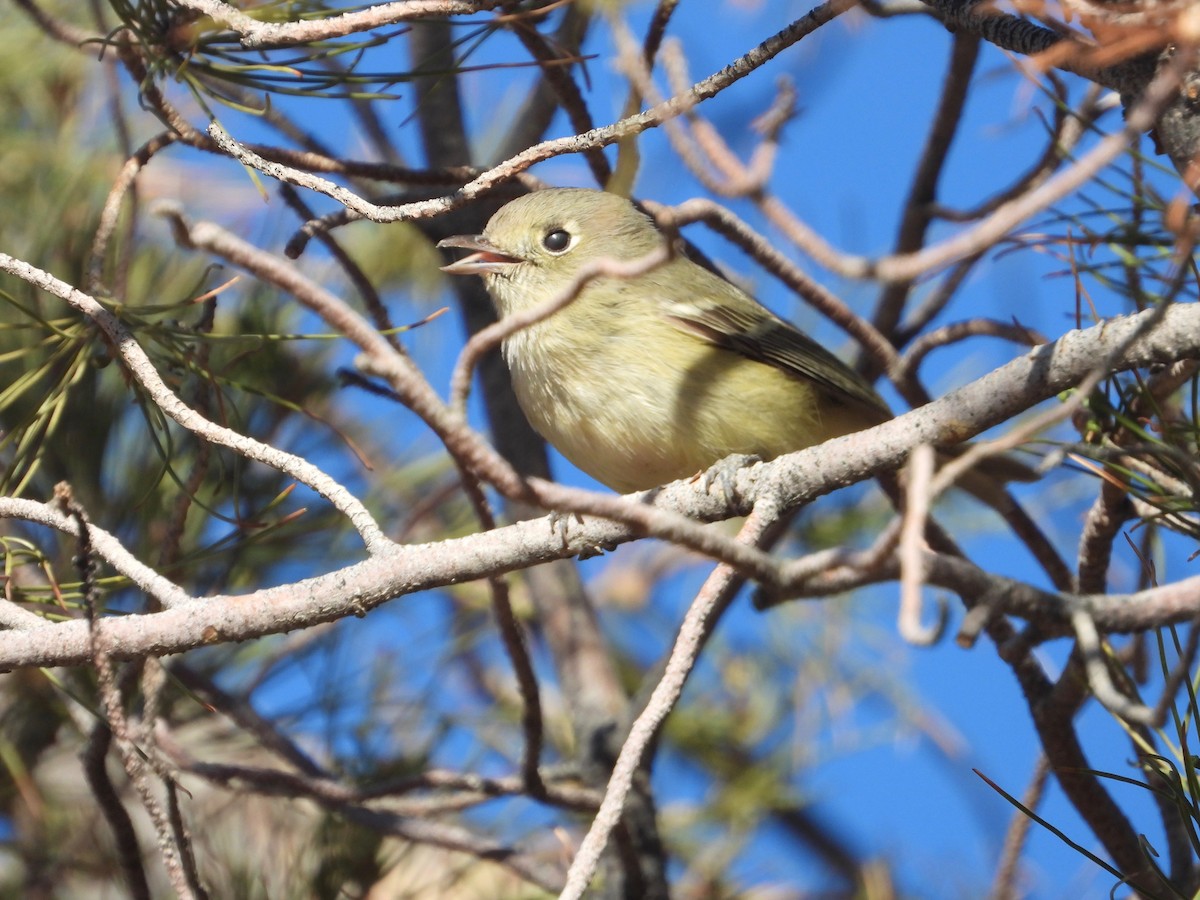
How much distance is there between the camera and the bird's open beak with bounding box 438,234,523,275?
387cm

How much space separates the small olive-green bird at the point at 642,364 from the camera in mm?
3545

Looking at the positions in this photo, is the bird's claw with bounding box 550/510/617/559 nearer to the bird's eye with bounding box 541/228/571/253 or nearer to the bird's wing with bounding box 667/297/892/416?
the bird's wing with bounding box 667/297/892/416

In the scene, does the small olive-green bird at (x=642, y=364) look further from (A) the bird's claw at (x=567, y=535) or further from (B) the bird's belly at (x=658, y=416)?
(A) the bird's claw at (x=567, y=535)

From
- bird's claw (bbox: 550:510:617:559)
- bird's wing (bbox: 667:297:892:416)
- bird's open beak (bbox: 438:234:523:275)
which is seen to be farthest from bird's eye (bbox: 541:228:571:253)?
bird's claw (bbox: 550:510:617:559)

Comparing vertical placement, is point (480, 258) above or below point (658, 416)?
above

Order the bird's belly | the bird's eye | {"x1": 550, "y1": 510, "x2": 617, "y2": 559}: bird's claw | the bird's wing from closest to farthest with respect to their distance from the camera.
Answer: {"x1": 550, "y1": 510, "x2": 617, "y2": 559}: bird's claw → the bird's belly → the bird's wing → the bird's eye

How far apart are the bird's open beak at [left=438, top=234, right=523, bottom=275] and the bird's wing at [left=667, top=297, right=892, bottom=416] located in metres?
0.54

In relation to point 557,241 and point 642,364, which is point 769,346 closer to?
point 642,364

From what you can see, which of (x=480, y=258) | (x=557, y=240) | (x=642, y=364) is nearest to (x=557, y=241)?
(x=557, y=240)

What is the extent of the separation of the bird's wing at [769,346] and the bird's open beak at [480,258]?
1.77ft

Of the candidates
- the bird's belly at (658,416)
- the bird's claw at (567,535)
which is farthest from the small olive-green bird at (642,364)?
the bird's claw at (567,535)

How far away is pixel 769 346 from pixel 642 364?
0.52 m

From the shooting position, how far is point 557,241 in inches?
161

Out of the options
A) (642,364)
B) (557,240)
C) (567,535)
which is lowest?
(567,535)
